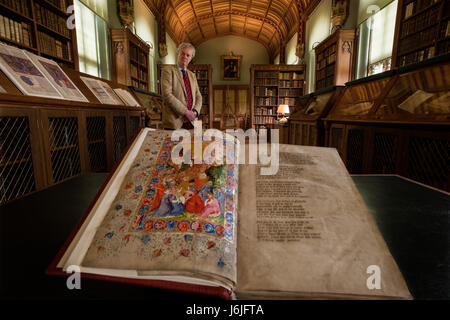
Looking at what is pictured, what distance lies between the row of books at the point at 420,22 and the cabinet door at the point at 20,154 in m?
4.59

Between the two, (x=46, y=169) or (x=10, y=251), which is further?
(x=46, y=169)

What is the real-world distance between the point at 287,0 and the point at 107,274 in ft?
31.6

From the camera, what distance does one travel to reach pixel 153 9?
7152 millimetres

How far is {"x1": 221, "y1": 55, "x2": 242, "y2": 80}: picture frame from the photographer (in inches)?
458

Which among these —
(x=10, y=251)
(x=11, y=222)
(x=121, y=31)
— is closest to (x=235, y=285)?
(x=10, y=251)

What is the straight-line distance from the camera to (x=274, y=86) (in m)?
8.11

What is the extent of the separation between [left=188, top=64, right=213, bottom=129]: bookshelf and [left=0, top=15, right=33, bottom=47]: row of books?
570 cm

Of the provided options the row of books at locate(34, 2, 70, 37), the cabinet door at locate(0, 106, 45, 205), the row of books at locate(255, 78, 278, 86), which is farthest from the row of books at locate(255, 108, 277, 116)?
the cabinet door at locate(0, 106, 45, 205)

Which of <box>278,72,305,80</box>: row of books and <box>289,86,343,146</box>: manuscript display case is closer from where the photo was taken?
<box>289,86,343,146</box>: manuscript display case

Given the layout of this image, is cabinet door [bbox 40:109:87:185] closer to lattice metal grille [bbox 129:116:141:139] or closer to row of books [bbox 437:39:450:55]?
lattice metal grille [bbox 129:116:141:139]

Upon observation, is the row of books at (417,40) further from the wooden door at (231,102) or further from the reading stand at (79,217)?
the wooden door at (231,102)

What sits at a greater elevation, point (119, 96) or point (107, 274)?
point (119, 96)
